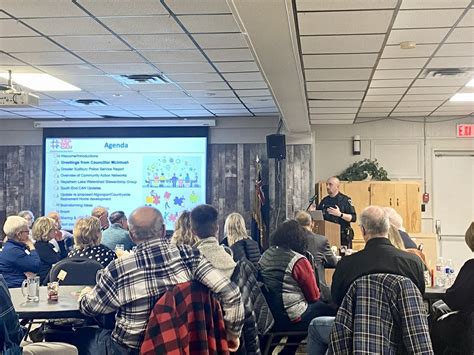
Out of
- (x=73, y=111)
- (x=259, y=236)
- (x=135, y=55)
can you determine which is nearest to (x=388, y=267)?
(x=135, y=55)

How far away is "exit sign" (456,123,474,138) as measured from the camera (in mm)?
9758

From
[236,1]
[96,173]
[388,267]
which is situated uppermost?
[236,1]

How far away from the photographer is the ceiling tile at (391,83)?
6689 mm

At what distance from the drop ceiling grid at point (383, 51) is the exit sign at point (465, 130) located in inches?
97.4

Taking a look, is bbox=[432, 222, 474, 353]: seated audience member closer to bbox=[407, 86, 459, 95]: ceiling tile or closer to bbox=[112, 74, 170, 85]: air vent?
bbox=[407, 86, 459, 95]: ceiling tile

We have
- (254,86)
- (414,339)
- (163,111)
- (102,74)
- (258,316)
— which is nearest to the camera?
(414,339)

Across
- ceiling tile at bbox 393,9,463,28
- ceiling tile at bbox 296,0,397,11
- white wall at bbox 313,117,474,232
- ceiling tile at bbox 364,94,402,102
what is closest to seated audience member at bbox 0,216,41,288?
ceiling tile at bbox 296,0,397,11

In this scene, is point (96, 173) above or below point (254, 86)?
below

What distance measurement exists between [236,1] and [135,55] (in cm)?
239

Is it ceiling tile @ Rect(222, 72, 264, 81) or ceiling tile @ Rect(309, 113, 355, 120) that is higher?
ceiling tile @ Rect(222, 72, 264, 81)

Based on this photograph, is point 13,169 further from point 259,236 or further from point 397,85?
point 397,85

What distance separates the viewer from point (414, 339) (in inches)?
120

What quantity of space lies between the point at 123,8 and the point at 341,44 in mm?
1835

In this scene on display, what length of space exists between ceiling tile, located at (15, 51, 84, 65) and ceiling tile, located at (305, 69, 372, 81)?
7.87 feet
